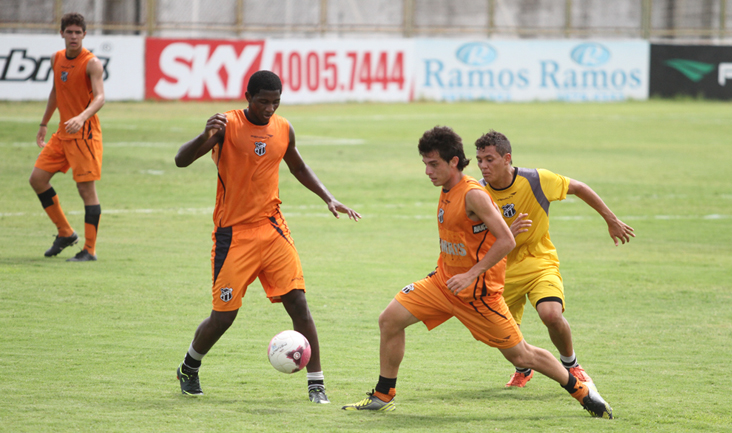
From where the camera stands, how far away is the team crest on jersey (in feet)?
20.7

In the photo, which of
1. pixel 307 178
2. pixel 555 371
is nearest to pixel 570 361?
pixel 555 371

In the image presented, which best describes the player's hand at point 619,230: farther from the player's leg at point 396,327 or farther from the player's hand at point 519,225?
the player's leg at point 396,327

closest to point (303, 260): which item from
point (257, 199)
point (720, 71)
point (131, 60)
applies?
point (257, 199)

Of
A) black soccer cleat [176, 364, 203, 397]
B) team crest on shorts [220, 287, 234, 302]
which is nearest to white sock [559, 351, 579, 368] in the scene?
team crest on shorts [220, 287, 234, 302]

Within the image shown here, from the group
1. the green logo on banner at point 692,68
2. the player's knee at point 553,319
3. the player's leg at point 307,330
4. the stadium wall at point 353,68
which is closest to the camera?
the player's leg at point 307,330

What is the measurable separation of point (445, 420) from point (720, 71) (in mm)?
35160

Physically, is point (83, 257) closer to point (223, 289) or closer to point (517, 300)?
point (223, 289)

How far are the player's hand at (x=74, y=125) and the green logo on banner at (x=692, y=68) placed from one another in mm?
31768

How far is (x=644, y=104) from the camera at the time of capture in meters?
35.3

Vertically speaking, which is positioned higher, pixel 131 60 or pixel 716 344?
pixel 131 60

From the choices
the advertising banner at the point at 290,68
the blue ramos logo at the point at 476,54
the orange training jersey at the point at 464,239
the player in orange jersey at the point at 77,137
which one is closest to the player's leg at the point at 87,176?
the player in orange jersey at the point at 77,137

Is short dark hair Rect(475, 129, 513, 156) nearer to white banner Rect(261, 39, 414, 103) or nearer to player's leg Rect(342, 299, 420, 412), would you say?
player's leg Rect(342, 299, 420, 412)

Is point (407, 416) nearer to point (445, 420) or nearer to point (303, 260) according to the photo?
point (445, 420)

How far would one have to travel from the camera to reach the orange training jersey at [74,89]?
9758 millimetres
